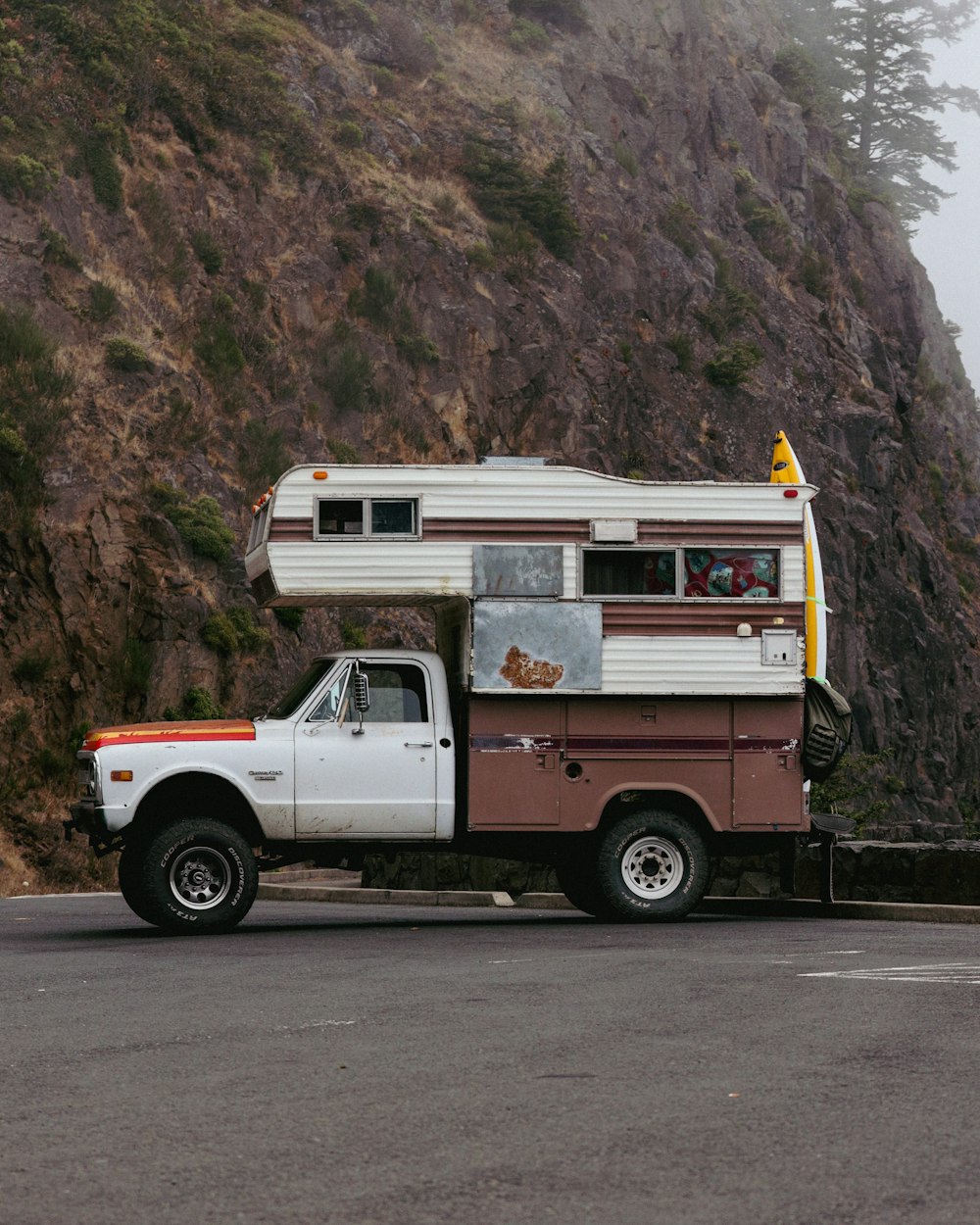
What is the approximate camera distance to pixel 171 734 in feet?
45.9

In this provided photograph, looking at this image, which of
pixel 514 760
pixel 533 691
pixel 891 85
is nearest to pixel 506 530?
pixel 533 691

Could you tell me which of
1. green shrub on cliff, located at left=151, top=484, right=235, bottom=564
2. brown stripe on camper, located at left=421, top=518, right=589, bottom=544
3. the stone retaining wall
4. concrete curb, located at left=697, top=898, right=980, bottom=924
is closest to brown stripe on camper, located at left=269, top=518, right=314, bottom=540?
brown stripe on camper, located at left=421, top=518, right=589, bottom=544

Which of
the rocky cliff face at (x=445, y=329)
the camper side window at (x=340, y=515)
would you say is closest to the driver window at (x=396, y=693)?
the camper side window at (x=340, y=515)

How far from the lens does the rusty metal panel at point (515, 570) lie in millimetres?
14570

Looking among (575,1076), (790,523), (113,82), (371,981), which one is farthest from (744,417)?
(575,1076)

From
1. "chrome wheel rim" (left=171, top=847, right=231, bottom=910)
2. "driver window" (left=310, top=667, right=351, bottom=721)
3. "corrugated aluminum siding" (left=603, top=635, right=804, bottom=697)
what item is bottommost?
"chrome wheel rim" (left=171, top=847, right=231, bottom=910)

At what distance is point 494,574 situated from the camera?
574 inches

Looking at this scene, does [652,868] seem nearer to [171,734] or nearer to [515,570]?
[515,570]

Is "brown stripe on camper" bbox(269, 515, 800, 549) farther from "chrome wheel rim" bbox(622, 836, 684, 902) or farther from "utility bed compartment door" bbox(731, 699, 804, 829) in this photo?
"chrome wheel rim" bbox(622, 836, 684, 902)

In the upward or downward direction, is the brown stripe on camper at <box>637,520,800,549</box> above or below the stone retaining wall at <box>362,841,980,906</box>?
above

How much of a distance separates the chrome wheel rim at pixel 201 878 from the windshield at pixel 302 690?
1.27m

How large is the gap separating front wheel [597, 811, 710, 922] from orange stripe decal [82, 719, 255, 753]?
128 inches

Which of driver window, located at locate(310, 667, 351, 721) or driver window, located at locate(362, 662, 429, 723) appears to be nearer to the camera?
driver window, located at locate(310, 667, 351, 721)

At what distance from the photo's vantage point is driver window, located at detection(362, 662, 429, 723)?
14.5 meters
